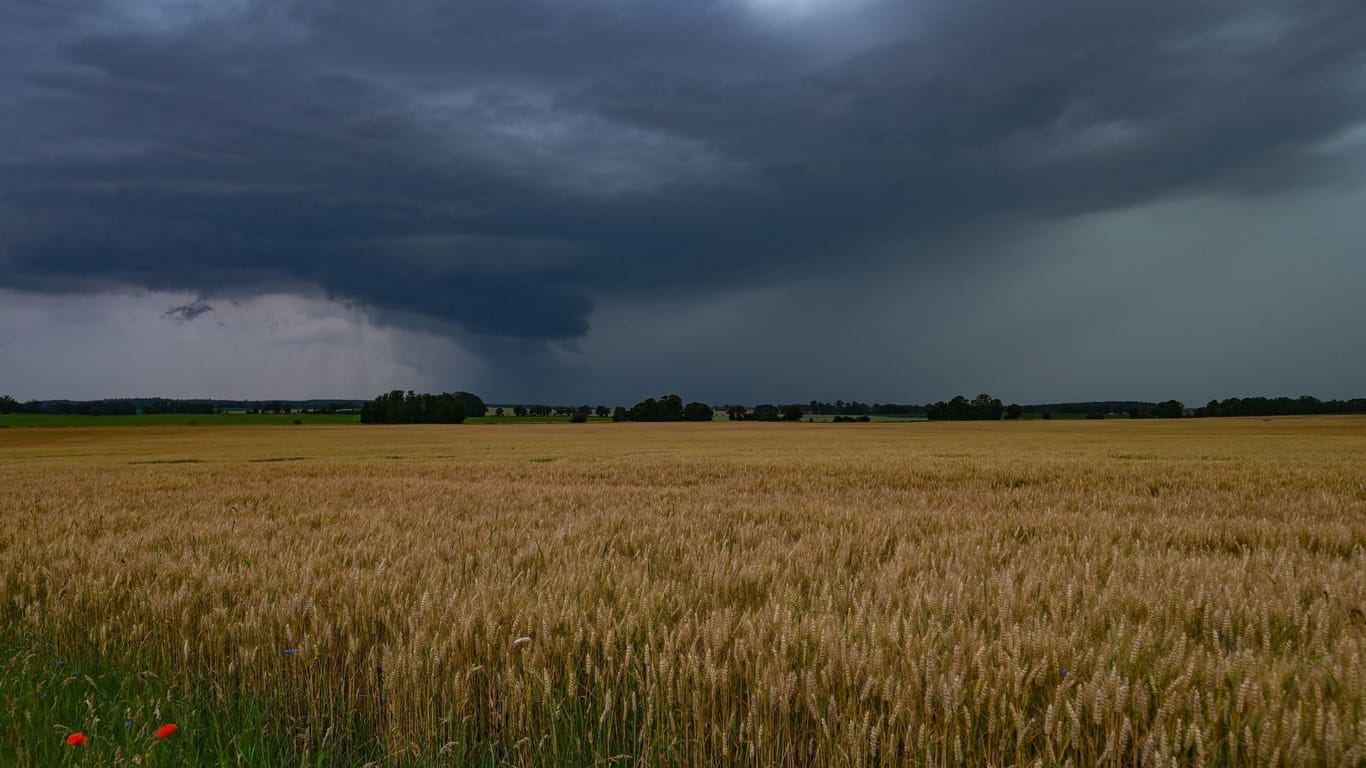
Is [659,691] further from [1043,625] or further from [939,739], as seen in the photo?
[1043,625]

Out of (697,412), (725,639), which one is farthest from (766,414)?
(725,639)

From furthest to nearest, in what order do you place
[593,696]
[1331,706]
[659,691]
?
[593,696]
[659,691]
[1331,706]

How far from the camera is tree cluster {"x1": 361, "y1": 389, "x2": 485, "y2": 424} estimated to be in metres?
108

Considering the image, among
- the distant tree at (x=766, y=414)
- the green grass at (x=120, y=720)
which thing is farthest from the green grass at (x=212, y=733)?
the distant tree at (x=766, y=414)

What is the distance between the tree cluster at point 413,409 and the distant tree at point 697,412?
3561cm

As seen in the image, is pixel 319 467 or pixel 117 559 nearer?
pixel 117 559

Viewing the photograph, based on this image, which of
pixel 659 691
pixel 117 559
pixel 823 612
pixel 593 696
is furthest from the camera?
pixel 117 559

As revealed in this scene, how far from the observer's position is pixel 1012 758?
2342mm

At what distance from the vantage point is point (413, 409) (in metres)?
109

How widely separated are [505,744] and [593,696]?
375 mm

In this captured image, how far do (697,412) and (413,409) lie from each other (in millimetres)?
45282

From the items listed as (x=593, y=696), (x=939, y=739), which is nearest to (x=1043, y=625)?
(x=939, y=739)

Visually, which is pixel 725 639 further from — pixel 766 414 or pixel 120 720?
pixel 766 414

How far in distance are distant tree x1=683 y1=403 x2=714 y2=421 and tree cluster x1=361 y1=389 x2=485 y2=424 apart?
117ft
